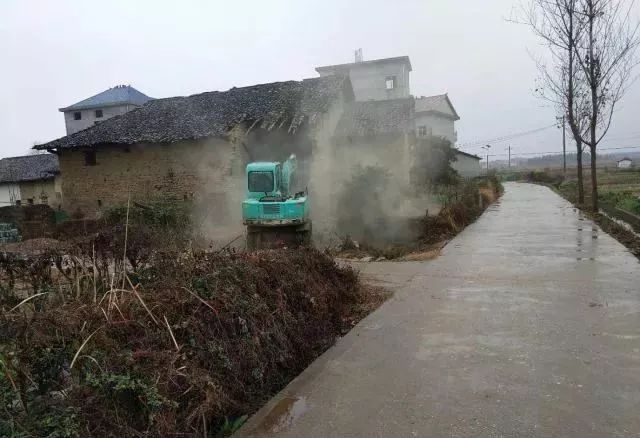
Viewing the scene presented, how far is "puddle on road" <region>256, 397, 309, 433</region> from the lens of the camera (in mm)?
3400

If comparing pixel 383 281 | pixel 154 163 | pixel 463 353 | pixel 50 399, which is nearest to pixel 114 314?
pixel 50 399

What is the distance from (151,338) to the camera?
3.38 metres

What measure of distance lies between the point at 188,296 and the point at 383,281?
4.75 metres

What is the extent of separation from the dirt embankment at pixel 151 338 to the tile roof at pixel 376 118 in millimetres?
16171

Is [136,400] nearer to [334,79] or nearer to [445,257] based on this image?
[445,257]

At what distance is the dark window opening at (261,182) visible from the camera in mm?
11578

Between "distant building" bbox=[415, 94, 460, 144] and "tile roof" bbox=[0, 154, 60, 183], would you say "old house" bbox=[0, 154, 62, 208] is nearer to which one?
"tile roof" bbox=[0, 154, 60, 183]

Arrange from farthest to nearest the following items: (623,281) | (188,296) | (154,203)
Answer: (154,203) < (623,281) < (188,296)

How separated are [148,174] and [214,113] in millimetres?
3689

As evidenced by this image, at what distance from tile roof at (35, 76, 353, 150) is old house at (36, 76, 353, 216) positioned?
0.05 metres

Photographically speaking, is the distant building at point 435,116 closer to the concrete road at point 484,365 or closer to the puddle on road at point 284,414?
the concrete road at point 484,365

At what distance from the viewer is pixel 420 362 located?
14.6 ft

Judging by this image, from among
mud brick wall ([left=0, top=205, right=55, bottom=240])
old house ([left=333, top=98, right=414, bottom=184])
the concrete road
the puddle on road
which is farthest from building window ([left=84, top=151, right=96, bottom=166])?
the puddle on road

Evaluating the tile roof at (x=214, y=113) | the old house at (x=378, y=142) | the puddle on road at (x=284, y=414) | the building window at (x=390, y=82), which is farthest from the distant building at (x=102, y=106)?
the puddle on road at (x=284, y=414)
